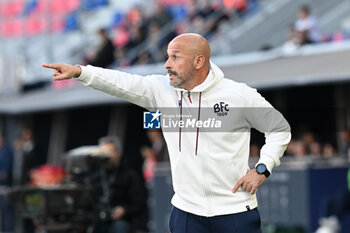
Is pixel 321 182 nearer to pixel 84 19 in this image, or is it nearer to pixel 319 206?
pixel 319 206

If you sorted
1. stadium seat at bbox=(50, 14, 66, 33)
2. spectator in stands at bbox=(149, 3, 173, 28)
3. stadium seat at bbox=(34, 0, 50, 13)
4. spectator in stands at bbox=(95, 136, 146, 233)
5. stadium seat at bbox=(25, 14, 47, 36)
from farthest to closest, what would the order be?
stadium seat at bbox=(34, 0, 50, 13) < stadium seat at bbox=(25, 14, 47, 36) < stadium seat at bbox=(50, 14, 66, 33) < spectator in stands at bbox=(149, 3, 173, 28) < spectator in stands at bbox=(95, 136, 146, 233)

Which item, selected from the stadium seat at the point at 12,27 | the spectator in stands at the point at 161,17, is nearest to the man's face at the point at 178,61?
the spectator in stands at the point at 161,17

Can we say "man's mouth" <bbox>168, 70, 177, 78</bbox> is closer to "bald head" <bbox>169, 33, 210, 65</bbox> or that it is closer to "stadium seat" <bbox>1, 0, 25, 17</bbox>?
"bald head" <bbox>169, 33, 210, 65</bbox>

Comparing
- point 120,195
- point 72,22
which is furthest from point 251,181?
point 72,22

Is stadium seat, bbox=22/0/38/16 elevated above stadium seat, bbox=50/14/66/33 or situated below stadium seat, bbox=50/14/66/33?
above

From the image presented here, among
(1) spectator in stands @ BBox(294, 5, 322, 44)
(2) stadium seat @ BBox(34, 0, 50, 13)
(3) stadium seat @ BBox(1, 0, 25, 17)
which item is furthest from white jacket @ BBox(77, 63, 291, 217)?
(3) stadium seat @ BBox(1, 0, 25, 17)

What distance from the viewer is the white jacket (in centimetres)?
515

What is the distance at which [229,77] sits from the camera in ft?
40.0

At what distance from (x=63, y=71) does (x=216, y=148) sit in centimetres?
93

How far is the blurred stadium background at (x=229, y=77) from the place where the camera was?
11.4 metres

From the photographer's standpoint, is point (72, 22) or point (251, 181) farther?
point (72, 22)

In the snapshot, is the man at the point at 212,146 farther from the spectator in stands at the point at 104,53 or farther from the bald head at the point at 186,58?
the spectator in stands at the point at 104,53

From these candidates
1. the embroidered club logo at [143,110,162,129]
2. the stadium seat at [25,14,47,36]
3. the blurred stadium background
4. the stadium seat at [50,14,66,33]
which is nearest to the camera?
the embroidered club logo at [143,110,162,129]

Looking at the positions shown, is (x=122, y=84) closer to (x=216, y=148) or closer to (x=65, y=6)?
(x=216, y=148)
